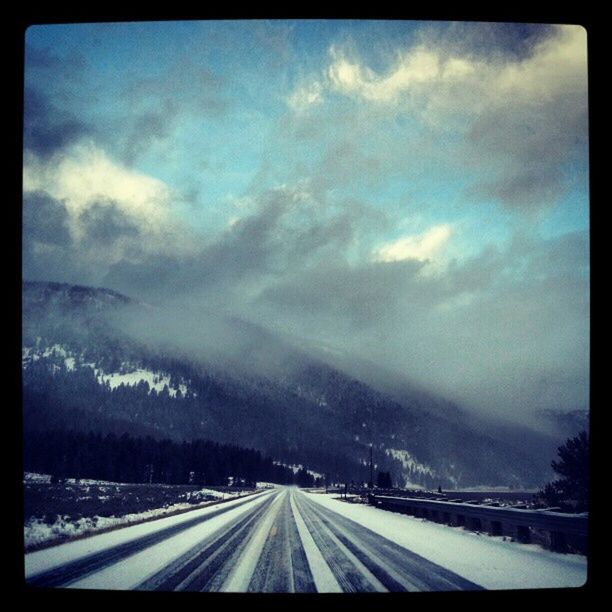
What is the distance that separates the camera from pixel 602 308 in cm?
521

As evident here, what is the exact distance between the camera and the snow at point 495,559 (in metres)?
5.74

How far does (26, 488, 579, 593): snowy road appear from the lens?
6195mm

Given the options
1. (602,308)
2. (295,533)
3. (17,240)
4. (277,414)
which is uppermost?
(17,240)

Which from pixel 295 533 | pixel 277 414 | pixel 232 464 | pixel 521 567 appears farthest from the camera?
pixel 277 414

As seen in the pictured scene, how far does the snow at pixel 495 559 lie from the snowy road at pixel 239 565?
9.8 inches

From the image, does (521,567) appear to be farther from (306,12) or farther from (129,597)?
(306,12)

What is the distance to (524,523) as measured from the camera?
9.39 metres

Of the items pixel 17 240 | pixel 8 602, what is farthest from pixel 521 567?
pixel 17 240

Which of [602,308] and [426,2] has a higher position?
[426,2]

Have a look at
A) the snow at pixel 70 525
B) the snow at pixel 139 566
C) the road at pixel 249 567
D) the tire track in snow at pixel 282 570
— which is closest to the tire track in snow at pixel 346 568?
the road at pixel 249 567

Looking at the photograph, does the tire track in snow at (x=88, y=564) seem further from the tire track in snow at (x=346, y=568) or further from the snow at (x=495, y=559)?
the snow at (x=495, y=559)

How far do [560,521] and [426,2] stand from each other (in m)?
7.09

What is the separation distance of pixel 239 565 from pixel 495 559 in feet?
13.0

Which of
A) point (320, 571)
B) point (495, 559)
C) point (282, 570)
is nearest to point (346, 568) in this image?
point (320, 571)
